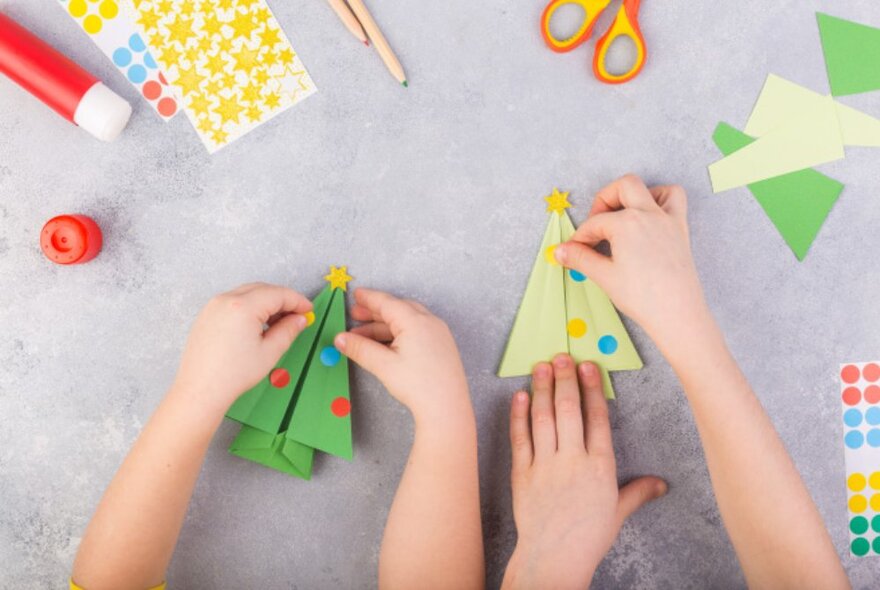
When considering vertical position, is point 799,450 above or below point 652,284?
below

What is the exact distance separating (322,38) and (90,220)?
336mm

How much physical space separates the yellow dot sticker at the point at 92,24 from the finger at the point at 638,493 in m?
0.81

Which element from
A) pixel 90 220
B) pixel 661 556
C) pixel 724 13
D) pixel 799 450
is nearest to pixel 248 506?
pixel 90 220

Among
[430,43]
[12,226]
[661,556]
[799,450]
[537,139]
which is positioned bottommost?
[661,556]

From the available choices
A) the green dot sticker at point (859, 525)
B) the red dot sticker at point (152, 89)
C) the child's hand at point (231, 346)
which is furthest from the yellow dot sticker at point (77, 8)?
the green dot sticker at point (859, 525)

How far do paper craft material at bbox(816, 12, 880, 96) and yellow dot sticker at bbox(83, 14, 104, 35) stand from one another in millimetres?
838

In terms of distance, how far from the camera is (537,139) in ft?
2.98

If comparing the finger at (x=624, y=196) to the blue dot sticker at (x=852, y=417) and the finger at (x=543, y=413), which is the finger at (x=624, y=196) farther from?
the blue dot sticker at (x=852, y=417)

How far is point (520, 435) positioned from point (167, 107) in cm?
56

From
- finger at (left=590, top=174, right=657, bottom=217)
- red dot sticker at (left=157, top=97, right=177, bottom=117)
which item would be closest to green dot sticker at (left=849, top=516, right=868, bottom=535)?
finger at (left=590, top=174, right=657, bottom=217)

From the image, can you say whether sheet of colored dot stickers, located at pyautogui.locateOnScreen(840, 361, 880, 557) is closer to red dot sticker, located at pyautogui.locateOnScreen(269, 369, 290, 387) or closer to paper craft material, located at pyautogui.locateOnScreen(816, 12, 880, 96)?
paper craft material, located at pyautogui.locateOnScreen(816, 12, 880, 96)

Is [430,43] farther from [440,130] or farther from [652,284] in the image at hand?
[652,284]

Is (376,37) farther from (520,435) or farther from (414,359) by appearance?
(520,435)

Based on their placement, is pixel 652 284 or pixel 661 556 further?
pixel 661 556
